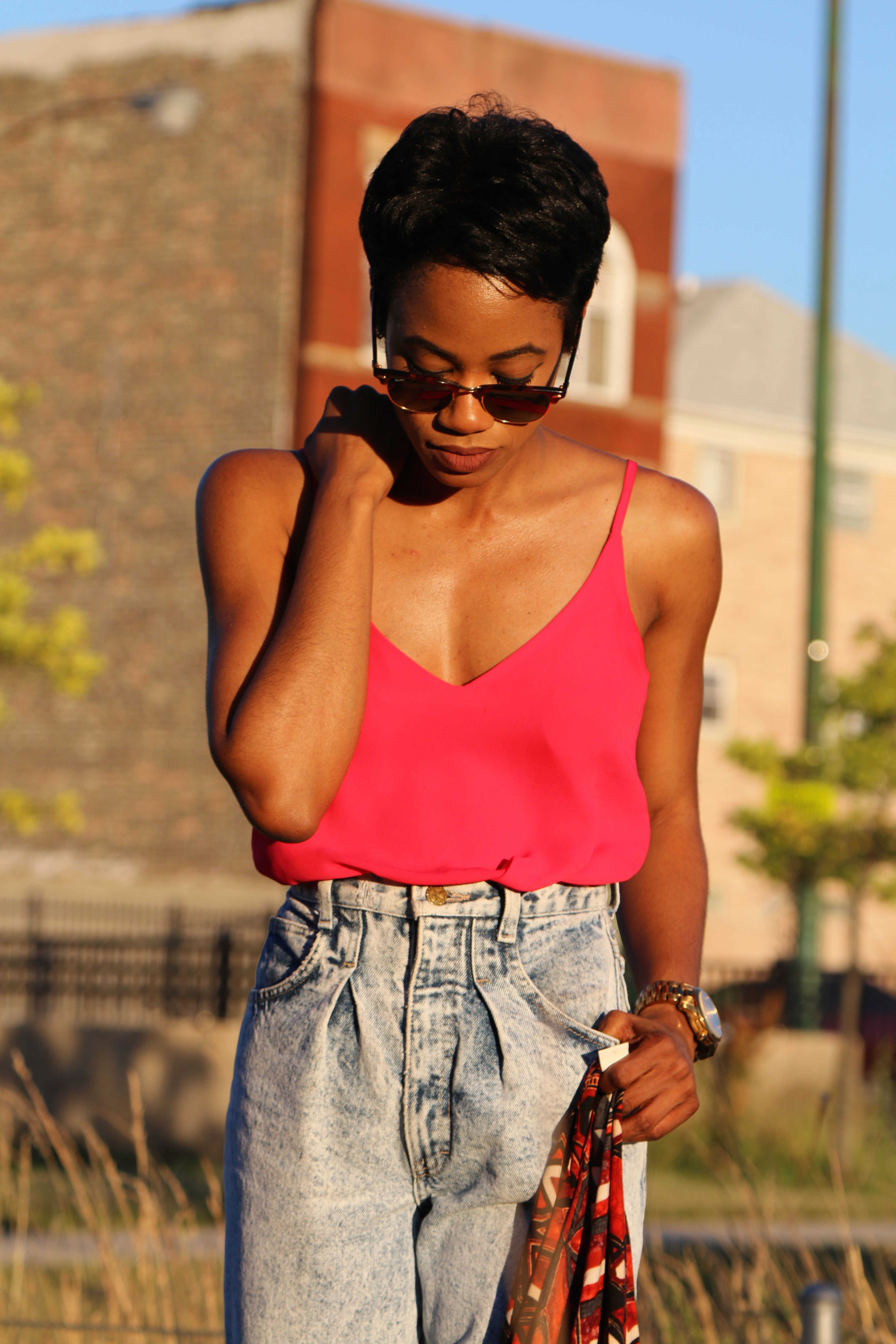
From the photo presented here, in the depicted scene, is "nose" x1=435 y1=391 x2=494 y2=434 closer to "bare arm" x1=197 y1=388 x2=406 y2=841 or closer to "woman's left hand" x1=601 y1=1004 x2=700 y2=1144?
"bare arm" x1=197 y1=388 x2=406 y2=841

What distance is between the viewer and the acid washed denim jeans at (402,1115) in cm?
189

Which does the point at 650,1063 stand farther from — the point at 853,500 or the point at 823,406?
the point at 853,500

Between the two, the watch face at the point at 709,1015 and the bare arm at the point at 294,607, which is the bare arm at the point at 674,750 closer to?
the watch face at the point at 709,1015

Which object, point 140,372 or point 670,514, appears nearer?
point 670,514

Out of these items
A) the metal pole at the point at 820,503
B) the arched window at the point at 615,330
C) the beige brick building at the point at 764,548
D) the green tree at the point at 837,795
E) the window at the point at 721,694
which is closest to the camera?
the green tree at the point at 837,795

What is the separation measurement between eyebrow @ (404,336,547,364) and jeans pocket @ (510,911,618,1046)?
633 millimetres

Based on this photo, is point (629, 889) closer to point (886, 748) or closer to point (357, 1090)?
point (357, 1090)

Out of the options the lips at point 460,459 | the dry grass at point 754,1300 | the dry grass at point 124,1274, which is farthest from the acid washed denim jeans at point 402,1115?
the dry grass at point 754,1300

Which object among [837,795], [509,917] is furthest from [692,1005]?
[837,795]

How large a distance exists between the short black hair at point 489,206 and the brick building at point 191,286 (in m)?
14.9

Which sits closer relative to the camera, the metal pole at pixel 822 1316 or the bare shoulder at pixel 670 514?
the metal pole at pixel 822 1316

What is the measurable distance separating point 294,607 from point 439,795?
0.92 feet

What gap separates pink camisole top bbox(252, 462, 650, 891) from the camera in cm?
193

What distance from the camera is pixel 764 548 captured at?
28.4 m
